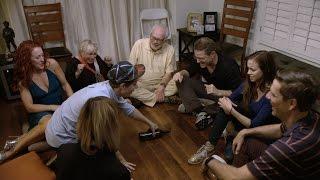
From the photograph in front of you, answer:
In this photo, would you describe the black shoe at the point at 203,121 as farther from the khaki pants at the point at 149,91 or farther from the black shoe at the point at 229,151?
the khaki pants at the point at 149,91

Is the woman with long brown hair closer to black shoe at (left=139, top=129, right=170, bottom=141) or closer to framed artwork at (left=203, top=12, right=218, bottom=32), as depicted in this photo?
black shoe at (left=139, top=129, right=170, bottom=141)

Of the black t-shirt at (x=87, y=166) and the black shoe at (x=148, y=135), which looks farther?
the black shoe at (x=148, y=135)

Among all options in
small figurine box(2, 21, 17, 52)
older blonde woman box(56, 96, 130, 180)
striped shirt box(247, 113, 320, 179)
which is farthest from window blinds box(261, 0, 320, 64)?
small figurine box(2, 21, 17, 52)

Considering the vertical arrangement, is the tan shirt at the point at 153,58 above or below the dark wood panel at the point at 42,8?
below

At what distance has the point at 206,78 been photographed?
293cm

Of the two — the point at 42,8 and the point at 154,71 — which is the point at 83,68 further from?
the point at 42,8

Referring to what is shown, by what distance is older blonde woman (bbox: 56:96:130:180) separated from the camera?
4.62 ft

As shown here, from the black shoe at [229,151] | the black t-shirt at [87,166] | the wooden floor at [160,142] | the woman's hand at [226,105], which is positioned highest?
the black t-shirt at [87,166]

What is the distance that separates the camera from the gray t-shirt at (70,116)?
1.88 meters

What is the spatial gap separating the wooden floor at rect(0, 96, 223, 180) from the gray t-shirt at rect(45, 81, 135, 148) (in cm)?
67

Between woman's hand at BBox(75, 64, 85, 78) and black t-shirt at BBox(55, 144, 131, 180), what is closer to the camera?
black t-shirt at BBox(55, 144, 131, 180)

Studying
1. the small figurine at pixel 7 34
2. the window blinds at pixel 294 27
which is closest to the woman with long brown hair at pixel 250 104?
the window blinds at pixel 294 27

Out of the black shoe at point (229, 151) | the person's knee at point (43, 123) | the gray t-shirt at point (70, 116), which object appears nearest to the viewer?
the gray t-shirt at point (70, 116)

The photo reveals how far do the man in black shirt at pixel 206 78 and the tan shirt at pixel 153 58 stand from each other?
1.02 feet
